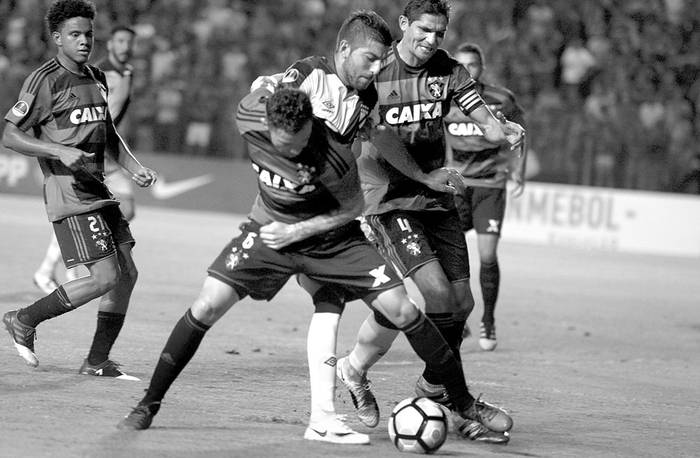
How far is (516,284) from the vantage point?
15352 millimetres

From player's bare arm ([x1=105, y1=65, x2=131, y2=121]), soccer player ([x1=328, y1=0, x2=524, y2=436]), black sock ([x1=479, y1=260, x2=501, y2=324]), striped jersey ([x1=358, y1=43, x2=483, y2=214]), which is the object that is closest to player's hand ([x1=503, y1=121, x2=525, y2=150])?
soccer player ([x1=328, y1=0, x2=524, y2=436])

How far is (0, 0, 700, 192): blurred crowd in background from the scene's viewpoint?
826 inches

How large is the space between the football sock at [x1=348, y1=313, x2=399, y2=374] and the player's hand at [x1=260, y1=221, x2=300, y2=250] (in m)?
1.23

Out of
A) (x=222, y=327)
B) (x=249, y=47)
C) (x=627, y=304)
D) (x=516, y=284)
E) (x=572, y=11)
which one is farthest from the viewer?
(x=249, y=47)

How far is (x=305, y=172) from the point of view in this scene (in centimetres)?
618

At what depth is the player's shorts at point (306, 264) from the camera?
20.4ft

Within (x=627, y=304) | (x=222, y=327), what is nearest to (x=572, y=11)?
(x=627, y=304)

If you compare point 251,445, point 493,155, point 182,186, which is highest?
point 493,155

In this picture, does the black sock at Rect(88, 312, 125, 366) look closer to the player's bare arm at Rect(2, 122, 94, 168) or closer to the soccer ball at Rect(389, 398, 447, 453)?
the player's bare arm at Rect(2, 122, 94, 168)

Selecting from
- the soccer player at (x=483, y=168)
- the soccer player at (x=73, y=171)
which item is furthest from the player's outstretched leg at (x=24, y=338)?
the soccer player at (x=483, y=168)

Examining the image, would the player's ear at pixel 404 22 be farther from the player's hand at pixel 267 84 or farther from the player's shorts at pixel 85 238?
the player's shorts at pixel 85 238

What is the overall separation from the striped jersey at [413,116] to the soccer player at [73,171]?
1425 millimetres

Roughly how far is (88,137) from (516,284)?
8442 mm

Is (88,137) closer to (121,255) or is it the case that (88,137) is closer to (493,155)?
(121,255)
